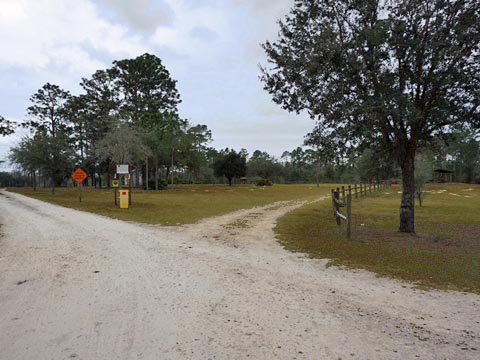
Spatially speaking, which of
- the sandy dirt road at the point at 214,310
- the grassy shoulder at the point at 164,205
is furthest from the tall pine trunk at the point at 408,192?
the grassy shoulder at the point at 164,205

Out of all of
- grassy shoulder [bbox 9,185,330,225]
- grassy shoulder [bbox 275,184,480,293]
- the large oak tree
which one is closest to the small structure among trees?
grassy shoulder [bbox 9,185,330,225]

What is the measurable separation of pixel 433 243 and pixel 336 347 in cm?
731

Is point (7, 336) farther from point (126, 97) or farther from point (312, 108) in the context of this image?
point (126, 97)

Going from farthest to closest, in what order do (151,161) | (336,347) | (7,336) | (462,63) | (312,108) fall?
(151,161), (312,108), (462,63), (7,336), (336,347)

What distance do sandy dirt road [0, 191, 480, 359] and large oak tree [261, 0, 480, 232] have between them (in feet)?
14.4

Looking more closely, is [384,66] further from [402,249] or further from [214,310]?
[214,310]

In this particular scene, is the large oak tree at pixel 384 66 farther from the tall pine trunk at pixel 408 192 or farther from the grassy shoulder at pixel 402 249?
the grassy shoulder at pixel 402 249

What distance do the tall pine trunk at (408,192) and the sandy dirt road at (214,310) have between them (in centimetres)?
558

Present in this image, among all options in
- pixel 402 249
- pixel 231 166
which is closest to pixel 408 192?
pixel 402 249

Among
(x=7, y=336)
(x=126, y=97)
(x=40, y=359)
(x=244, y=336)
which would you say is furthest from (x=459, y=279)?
(x=126, y=97)

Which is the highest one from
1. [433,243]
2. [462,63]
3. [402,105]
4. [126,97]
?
[126,97]

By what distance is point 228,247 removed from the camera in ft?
25.6

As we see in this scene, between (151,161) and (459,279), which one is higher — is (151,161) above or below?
above

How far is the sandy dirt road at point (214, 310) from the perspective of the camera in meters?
3.03
